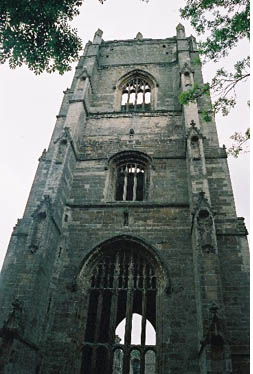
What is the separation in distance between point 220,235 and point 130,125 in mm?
6972

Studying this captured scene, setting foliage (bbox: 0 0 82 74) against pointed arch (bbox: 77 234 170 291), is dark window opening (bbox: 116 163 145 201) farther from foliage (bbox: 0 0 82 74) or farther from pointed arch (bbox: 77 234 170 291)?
foliage (bbox: 0 0 82 74)

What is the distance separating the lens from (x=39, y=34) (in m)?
7.36

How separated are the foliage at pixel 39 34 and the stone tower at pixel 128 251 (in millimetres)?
4075

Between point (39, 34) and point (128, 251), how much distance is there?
22.8 feet

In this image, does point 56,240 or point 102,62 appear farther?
point 102,62

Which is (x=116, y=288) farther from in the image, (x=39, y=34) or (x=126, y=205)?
(x=39, y=34)

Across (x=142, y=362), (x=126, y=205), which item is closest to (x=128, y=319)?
(x=142, y=362)

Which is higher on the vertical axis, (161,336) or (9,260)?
(9,260)

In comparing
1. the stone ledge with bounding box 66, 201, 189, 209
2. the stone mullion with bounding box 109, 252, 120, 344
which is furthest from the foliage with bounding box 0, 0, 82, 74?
the stone mullion with bounding box 109, 252, 120, 344

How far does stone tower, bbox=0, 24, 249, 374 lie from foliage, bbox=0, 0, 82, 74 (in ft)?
13.4

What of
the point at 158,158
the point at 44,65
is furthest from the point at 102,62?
the point at 44,65

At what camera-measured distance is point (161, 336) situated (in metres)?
8.70

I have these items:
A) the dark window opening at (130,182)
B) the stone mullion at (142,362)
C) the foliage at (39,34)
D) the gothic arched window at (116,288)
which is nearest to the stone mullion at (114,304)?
the gothic arched window at (116,288)

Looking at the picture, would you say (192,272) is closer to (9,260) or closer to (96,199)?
(96,199)
